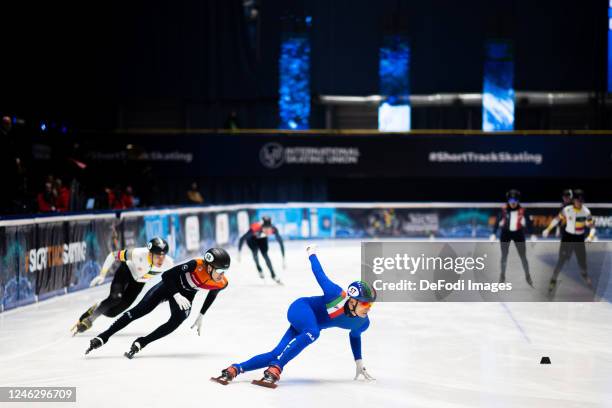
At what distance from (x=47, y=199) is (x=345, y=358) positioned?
1149 cm

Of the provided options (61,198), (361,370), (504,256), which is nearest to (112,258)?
(361,370)

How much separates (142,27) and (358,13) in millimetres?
7695

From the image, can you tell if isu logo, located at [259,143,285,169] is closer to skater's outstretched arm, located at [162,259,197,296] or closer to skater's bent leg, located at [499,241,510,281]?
skater's bent leg, located at [499,241,510,281]

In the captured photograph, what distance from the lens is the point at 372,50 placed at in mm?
28750

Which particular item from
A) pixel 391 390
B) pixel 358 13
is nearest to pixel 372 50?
pixel 358 13

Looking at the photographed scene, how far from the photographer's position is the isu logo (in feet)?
89.9

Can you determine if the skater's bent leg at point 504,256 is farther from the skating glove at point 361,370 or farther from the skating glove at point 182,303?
the skating glove at point 182,303

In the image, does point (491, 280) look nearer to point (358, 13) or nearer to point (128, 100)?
point (358, 13)

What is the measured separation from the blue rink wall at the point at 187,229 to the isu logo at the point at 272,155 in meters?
1.48

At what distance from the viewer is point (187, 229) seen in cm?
2064

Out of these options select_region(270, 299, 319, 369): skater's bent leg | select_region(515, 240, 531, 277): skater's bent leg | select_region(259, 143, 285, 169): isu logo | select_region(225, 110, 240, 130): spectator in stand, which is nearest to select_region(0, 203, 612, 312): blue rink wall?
select_region(515, 240, 531, 277): skater's bent leg

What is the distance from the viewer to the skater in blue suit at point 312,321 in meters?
7.32

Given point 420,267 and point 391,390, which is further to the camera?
point 420,267

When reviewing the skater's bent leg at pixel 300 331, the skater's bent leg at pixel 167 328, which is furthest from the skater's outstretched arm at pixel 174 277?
the skater's bent leg at pixel 300 331
